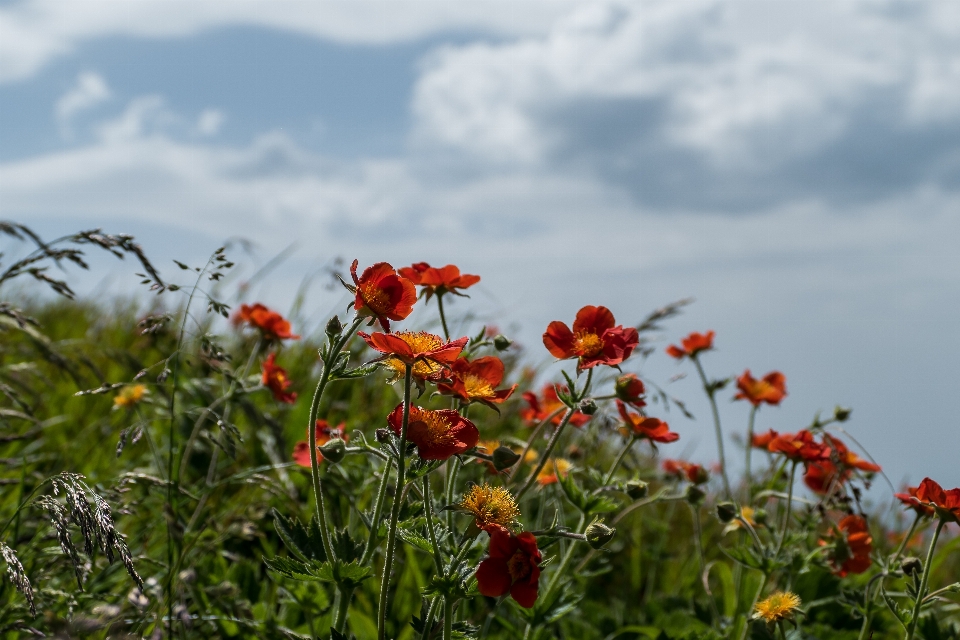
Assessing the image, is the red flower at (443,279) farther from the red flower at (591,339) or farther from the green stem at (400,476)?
the green stem at (400,476)

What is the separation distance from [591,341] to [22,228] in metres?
1.75

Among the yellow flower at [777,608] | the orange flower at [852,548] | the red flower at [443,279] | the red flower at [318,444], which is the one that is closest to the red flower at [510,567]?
the red flower at [318,444]

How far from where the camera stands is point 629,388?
200 centimetres

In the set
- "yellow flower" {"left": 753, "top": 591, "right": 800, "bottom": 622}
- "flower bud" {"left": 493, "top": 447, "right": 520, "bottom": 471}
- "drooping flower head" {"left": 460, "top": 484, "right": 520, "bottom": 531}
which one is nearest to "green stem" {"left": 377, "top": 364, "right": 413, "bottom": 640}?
"drooping flower head" {"left": 460, "top": 484, "right": 520, "bottom": 531}

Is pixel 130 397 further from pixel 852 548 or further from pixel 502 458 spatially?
pixel 852 548

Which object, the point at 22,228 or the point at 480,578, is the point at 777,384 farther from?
the point at 22,228

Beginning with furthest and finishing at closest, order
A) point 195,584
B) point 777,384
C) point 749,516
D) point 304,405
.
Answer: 1. point 304,405
2. point 777,384
3. point 749,516
4. point 195,584

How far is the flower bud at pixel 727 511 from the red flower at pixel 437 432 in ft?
3.63

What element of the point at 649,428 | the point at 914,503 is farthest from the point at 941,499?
the point at 649,428

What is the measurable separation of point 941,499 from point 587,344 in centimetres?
96

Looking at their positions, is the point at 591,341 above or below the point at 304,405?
above

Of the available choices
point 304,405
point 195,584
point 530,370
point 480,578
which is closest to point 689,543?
point 530,370

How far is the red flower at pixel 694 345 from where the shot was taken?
3.26 meters

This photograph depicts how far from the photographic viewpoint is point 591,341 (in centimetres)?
191
